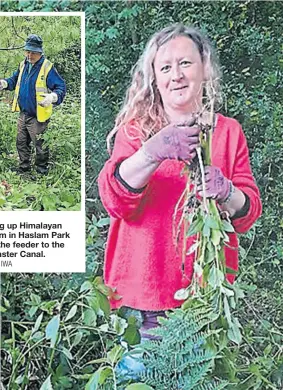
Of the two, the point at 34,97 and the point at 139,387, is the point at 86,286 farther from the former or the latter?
the point at 34,97

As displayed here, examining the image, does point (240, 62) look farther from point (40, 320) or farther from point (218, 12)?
point (40, 320)

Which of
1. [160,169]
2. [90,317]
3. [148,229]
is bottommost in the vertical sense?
[90,317]

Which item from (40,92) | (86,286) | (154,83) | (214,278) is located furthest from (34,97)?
(214,278)

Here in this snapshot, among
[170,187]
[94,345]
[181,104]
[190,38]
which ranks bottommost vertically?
[94,345]

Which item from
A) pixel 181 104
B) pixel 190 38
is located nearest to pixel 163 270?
pixel 181 104

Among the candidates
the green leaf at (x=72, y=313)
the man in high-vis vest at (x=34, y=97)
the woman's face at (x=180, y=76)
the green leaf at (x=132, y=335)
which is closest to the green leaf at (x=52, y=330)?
the green leaf at (x=72, y=313)

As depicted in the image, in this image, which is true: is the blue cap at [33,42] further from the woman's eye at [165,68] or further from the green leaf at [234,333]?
the green leaf at [234,333]

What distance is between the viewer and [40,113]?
5.46 feet

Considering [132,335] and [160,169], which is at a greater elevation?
[160,169]

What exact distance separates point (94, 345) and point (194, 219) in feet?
0.92

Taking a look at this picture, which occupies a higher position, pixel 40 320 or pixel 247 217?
pixel 247 217

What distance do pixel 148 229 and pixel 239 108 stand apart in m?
0.26

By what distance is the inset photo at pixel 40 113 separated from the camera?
1655 millimetres

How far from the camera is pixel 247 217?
1.67 m
